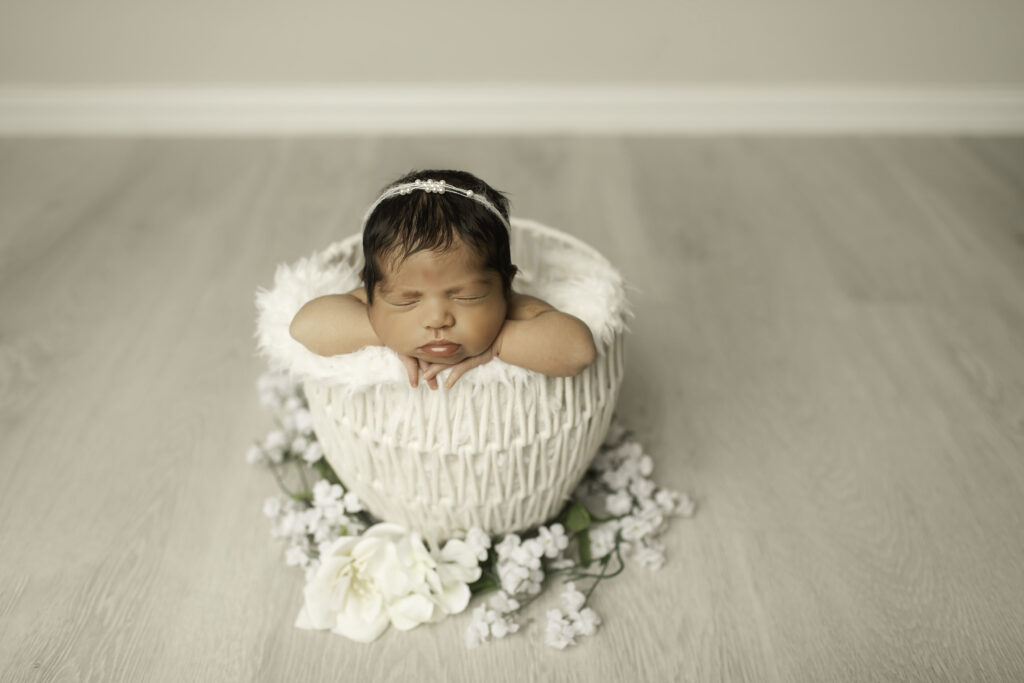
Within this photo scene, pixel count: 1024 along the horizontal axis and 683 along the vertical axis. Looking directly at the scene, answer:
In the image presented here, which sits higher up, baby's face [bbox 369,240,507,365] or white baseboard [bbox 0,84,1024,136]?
baby's face [bbox 369,240,507,365]

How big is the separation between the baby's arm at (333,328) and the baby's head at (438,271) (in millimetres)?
45

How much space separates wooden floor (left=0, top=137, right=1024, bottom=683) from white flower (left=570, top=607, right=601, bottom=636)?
2cm

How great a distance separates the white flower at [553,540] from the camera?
3.65ft

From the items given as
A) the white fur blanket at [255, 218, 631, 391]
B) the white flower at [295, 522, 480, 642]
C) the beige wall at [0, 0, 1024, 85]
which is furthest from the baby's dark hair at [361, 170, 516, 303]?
the beige wall at [0, 0, 1024, 85]

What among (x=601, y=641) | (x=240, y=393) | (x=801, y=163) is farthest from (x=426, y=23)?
(x=601, y=641)

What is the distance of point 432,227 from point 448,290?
73mm

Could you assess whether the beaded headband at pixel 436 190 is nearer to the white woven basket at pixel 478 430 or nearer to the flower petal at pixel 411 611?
the white woven basket at pixel 478 430

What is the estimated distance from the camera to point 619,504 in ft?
3.98

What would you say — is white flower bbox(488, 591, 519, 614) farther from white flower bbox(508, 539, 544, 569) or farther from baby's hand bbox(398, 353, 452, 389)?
baby's hand bbox(398, 353, 452, 389)

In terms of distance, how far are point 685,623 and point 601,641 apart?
4.7 inches

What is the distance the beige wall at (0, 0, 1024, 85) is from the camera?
2.23 m

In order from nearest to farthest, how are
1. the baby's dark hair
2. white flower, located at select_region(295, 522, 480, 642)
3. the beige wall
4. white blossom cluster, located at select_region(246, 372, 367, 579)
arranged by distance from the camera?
1. the baby's dark hair
2. white flower, located at select_region(295, 522, 480, 642)
3. white blossom cluster, located at select_region(246, 372, 367, 579)
4. the beige wall

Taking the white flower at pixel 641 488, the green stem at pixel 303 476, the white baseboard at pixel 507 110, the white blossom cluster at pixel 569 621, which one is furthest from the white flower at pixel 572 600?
the white baseboard at pixel 507 110

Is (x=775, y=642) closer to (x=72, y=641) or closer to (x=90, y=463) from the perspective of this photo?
(x=72, y=641)
